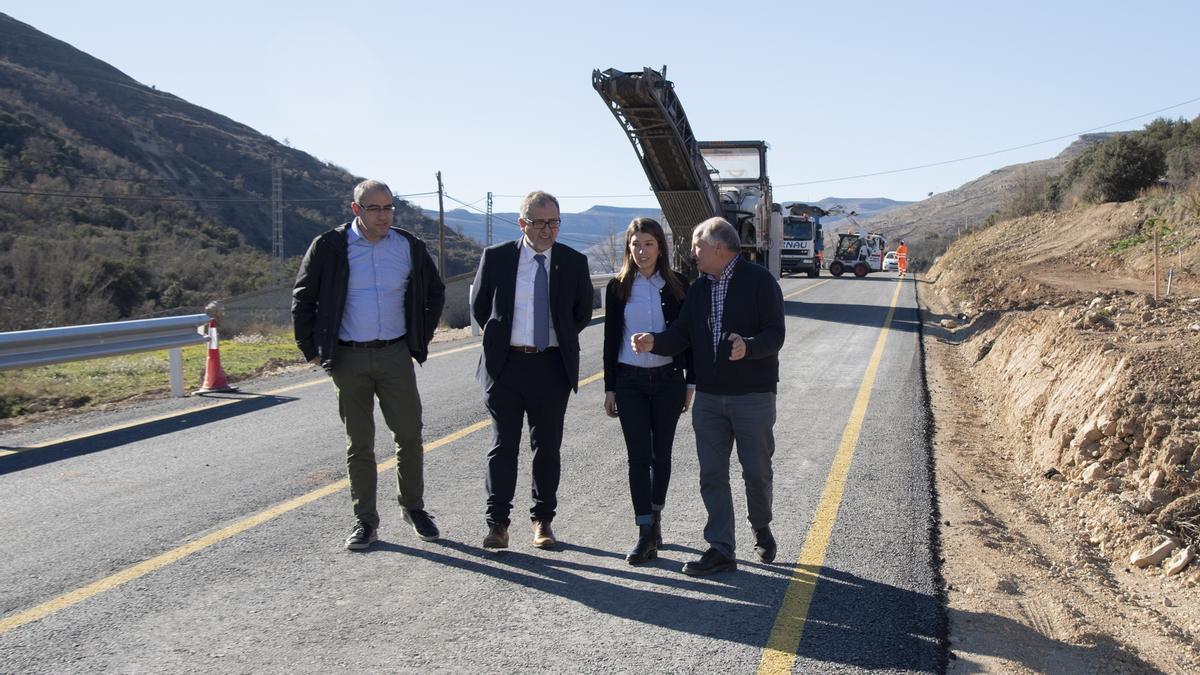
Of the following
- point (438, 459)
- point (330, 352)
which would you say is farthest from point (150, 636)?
point (438, 459)

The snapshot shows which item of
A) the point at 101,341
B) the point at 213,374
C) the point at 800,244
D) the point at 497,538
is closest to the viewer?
the point at 497,538

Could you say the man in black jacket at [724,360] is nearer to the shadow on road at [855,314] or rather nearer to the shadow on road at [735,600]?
the shadow on road at [735,600]

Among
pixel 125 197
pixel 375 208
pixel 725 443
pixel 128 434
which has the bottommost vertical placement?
pixel 128 434

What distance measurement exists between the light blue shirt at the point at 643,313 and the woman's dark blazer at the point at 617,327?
30 millimetres

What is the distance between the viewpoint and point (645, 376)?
534 cm

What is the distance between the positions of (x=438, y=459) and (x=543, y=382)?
2.61 metres

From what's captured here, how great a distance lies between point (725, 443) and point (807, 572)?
77cm

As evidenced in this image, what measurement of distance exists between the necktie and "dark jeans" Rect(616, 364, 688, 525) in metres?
0.43

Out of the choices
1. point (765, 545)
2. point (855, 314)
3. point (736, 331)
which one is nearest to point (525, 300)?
point (736, 331)

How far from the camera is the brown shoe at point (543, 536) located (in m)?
5.54

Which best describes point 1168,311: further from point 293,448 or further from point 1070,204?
point 1070,204

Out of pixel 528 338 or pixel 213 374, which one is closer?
pixel 528 338

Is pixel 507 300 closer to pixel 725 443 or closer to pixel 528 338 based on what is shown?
pixel 528 338

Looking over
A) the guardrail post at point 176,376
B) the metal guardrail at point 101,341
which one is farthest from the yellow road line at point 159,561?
the guardrail post at point 176,376
